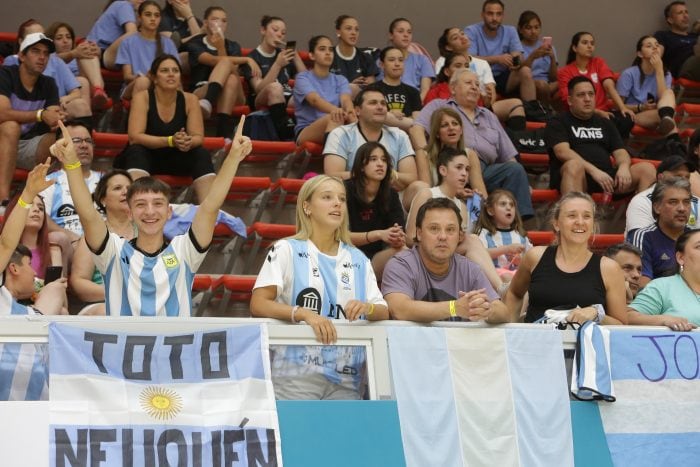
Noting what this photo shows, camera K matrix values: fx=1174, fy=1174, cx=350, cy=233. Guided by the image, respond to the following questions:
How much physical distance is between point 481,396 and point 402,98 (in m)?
4.88

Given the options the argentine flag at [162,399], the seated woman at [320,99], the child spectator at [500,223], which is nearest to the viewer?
the argentine flag at [162,399]

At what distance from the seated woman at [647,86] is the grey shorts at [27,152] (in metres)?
5.12

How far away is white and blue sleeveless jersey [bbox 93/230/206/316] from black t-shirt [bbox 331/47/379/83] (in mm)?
5058

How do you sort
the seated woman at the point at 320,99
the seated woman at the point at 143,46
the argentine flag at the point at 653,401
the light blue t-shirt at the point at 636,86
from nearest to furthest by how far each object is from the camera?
the argentine flag at the point at 653,401 → the seated woman at the point at 320,99 → the seated woman at the point at 143,46 → the light blue t-shirt at the point at 636,86

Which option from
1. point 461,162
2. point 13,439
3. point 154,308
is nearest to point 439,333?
point 154,308

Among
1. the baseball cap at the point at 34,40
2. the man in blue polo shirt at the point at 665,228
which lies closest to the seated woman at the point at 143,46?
the baseball cap at the point at 34,40

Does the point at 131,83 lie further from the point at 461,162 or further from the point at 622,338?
the point at 622,338

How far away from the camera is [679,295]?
5570 millimetres

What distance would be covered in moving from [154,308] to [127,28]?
17.8 ft

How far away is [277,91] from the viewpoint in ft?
29.9

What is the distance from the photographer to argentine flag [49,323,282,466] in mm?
4262

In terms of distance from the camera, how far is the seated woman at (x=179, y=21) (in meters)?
10.2

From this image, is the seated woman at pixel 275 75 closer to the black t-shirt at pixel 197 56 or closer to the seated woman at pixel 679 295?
the black t-shirt at pixel 197 56

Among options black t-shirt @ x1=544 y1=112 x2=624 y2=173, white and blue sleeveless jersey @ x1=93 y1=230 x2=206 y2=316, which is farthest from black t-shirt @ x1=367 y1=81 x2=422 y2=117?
white and blue sleeveless jersey @ x1=93 y1=230 x2=206 y2=316
